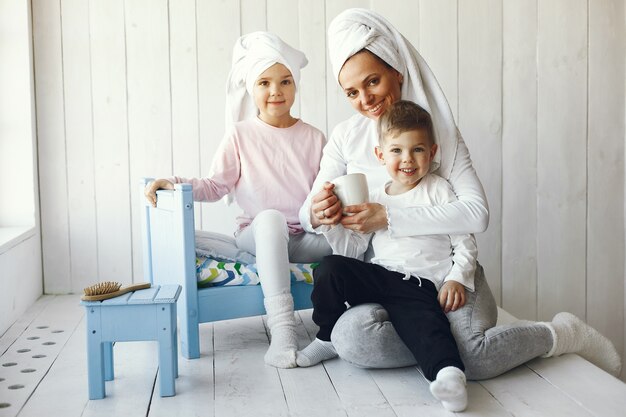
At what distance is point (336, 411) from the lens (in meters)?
1.67

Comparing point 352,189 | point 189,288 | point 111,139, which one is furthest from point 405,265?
point 111,139

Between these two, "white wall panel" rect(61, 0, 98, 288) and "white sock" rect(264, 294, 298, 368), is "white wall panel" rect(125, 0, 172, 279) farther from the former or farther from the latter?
"white sock" rect(264, 294, 298, 368)

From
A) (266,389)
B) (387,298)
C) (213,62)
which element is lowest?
(266,389)

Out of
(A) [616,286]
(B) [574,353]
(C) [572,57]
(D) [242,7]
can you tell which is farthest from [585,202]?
(D) [242,7]

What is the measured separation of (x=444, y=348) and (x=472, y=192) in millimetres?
483

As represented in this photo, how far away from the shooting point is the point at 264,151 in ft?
7.91

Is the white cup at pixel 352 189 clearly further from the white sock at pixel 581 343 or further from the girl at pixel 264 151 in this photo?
the white sock at pixel 581 343

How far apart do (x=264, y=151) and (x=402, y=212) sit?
0.61 m

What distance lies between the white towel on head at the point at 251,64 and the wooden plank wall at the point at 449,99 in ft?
1.66

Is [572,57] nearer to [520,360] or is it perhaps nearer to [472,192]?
[472,192]

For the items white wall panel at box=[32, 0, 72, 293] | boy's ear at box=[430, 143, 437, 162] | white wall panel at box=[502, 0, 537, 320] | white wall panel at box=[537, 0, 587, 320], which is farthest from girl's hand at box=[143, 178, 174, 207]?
white wall panel at box=[537, 0, 587, 320]

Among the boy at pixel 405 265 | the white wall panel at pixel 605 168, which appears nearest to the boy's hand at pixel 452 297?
the boy at pixel 405 265

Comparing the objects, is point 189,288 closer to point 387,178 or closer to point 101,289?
point 101,289

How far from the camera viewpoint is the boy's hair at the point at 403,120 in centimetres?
193
